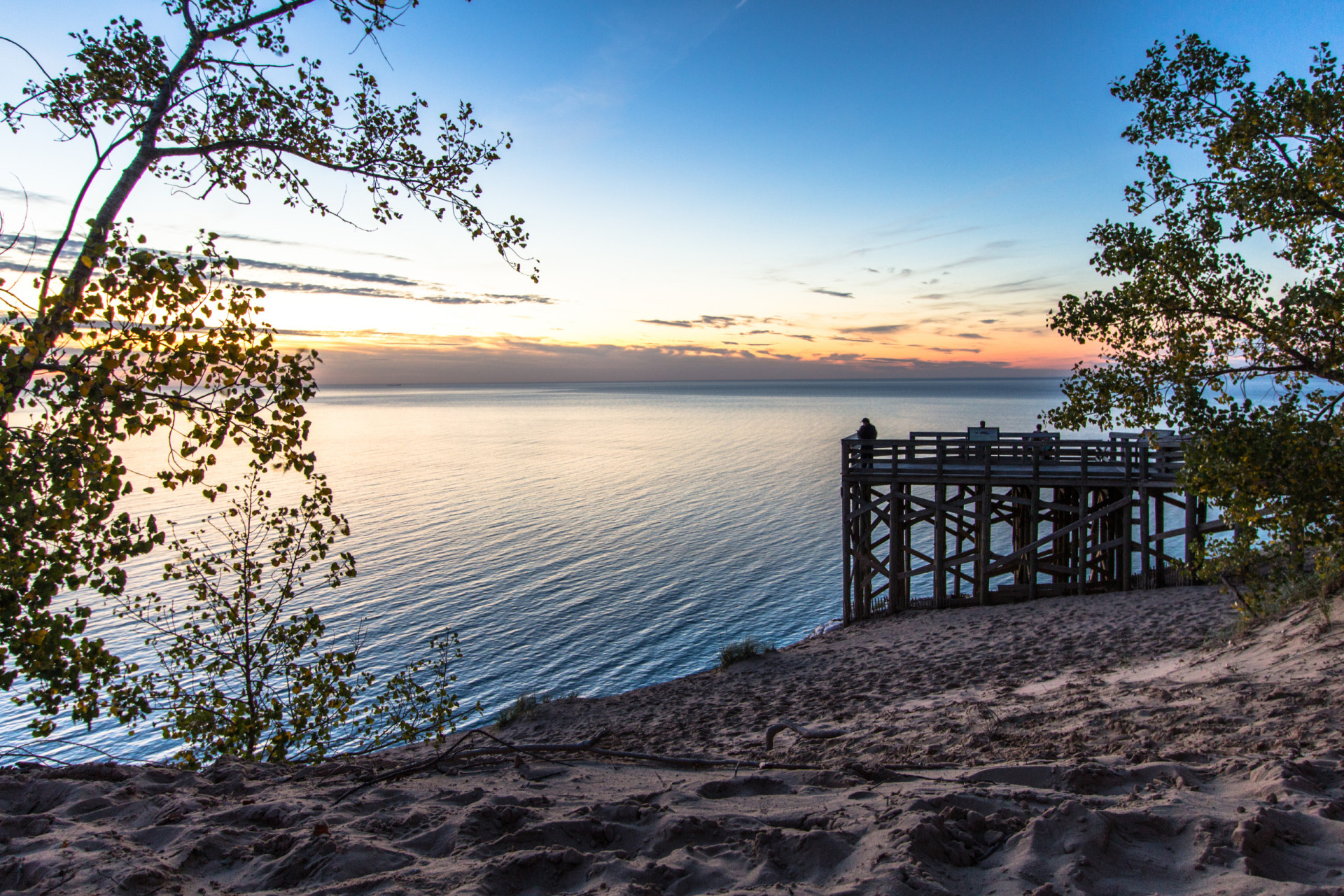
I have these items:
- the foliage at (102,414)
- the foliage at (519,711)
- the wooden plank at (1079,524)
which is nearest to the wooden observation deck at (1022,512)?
the wooden plank at (1079,524)

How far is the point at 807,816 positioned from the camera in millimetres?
4402

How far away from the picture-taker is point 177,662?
26.7 feet

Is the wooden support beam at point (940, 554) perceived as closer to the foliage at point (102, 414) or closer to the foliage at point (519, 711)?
the foliage at point (519, 711)

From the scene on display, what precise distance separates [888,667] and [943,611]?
5.63m

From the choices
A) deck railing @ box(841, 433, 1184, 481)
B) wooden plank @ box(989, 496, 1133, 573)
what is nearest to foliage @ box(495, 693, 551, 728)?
deck railing @ box(841, 433, 1184, 481)

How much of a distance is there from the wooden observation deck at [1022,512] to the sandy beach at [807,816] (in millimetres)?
10242

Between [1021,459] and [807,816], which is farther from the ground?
[1021,459]

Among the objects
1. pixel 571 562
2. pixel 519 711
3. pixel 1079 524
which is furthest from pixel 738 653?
pixel 571 562

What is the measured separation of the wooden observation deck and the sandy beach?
10.2 meters

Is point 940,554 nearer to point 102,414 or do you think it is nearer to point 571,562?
point 571,562

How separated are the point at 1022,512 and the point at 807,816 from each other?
20091mm

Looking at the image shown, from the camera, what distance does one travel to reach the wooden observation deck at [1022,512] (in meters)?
17.5

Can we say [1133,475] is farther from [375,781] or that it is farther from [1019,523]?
A: [375,781]

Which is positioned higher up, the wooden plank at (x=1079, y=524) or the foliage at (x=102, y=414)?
the foliage at (x=102, y=414)
